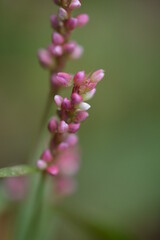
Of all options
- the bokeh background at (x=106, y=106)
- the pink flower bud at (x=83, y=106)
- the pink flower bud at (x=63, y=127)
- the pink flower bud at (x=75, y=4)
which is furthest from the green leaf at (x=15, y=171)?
the bokeh background at (x=106, y=106)

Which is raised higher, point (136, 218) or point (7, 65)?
point (7, 65)

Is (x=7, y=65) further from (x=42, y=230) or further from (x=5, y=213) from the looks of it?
(x=42, y=230)

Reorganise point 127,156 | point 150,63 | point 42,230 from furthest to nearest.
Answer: point 150,63 < point 127,156 < point 42,230

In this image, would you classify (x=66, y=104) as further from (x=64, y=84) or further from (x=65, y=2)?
(x=65, y=2)

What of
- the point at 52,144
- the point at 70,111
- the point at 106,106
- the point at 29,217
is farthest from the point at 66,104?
the point at 106,106

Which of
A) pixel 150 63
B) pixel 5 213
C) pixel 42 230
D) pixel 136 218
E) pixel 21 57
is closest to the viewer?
pixel 42 230

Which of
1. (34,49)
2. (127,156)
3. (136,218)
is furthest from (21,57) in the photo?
(136,218)

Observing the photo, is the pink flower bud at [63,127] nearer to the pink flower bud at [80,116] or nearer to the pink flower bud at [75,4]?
the pink flower bud at [80,116]
